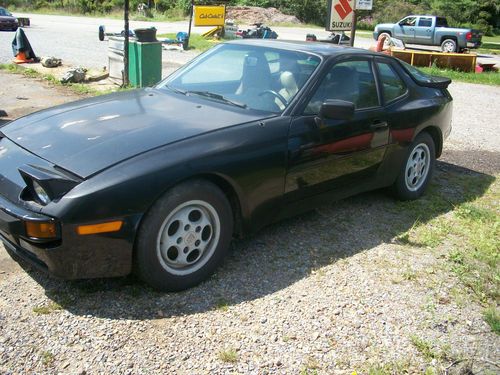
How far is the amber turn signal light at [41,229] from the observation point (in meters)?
2.80

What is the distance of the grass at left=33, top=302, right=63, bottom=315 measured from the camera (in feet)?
10.0

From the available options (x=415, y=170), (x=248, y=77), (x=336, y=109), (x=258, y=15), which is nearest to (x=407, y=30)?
(x=258, y=15)

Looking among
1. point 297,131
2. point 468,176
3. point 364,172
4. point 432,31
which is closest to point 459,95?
point 468,176

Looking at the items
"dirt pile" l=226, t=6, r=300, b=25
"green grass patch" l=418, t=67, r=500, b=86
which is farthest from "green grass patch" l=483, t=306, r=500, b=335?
"dirt pile" l=226, t=6, r=300, b=25

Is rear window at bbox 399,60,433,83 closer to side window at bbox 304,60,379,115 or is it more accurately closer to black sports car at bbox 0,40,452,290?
black sports car at bbox 0,40,452,290

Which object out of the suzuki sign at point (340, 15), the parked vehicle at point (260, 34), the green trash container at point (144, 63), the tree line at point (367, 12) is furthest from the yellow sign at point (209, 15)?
the suzuki sign at point (340, 15)

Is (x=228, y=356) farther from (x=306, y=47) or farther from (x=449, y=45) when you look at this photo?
(x=449, y=45)

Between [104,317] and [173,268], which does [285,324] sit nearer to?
[173,268]

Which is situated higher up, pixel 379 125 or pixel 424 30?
pixel 424 30

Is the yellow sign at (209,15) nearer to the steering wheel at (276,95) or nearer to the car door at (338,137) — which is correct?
the car door at (338,137)

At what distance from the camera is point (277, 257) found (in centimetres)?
391

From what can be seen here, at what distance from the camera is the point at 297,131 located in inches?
151

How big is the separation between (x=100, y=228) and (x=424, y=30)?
26.4 meters

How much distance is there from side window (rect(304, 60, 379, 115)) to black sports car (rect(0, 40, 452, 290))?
0.04 ft
